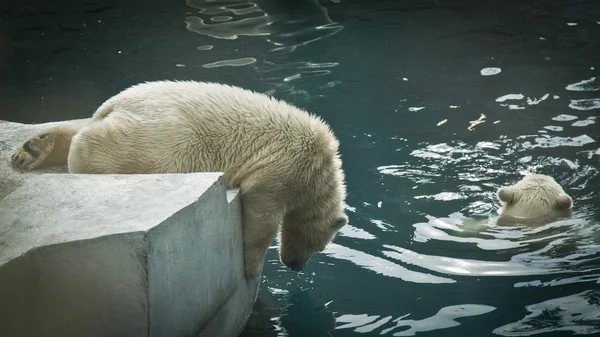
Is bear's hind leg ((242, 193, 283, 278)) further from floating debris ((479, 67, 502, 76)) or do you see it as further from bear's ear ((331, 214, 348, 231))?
floating debris ((479, 67, 502, 76))

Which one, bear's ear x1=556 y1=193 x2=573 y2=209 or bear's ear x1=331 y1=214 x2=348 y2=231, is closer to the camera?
bear's ear x1=331 y1=214 x2=348 y2=231

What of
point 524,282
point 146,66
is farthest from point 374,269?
point 146,66

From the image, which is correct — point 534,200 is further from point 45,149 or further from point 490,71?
point 490,71

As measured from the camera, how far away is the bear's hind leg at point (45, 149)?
180 inches

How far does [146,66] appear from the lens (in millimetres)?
9922

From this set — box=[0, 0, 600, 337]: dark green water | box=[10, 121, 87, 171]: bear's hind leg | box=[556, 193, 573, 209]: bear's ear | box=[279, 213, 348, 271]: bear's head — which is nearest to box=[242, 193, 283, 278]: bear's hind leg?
box=[279, 213, 348, 271]: bear's head

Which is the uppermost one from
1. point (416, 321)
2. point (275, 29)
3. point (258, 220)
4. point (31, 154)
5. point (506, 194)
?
point (31, 154)

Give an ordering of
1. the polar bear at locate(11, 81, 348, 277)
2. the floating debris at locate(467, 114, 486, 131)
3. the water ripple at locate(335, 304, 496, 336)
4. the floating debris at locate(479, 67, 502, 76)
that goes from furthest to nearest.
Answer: the floating debris at locate(479, 67, 502, 76) → the floating debris at locate(467, 114, 486, 131) → the water ripple at locate(335, 304, 496, 336) → the polar bear at locate(11, 81, 348, 277)

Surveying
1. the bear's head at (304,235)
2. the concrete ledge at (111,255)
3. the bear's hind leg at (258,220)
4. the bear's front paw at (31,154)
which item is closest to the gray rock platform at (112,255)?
the concrete ledge at (111,255)

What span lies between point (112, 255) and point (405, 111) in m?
5.60

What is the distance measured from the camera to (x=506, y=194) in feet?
19.7

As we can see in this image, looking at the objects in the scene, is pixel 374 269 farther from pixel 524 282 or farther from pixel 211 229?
pixel 211 229

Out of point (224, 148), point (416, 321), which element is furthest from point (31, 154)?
point (416, 321)

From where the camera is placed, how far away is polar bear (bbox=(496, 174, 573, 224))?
5.93 meters
